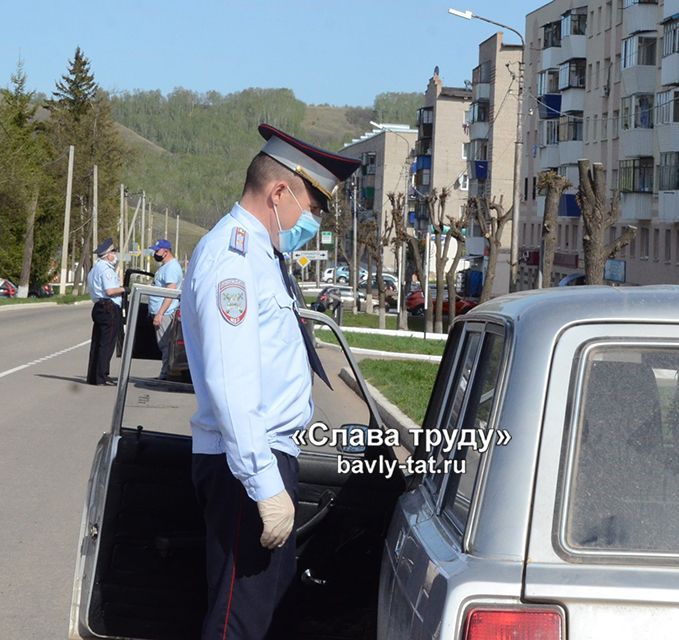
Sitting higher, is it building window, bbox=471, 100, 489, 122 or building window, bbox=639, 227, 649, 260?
building window, bbox=471, 100, 489, 122

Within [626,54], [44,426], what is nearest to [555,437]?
[44,426]

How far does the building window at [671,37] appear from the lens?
59688 millimetres

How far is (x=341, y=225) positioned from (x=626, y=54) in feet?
120

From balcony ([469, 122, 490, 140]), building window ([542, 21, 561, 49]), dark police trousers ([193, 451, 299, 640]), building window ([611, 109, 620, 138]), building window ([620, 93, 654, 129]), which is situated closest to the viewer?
dark police trousers ([193, 451, 299, 640])

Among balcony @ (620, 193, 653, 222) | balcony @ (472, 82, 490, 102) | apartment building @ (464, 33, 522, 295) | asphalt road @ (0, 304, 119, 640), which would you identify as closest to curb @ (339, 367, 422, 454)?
asphalt road @ (0, 304, 119, 640)

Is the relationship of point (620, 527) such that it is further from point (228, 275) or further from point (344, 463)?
point (344, 463)

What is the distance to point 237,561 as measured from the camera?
4000 millimetres

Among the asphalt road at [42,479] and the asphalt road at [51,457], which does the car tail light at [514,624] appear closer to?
the asphalt road at [51,457]

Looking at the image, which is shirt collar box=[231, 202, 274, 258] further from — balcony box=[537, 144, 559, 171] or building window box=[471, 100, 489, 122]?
building window box=[471, 100, 489, 122]

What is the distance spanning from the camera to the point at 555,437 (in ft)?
9.56

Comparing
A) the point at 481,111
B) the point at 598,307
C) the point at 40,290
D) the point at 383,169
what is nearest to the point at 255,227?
the point at 598,307

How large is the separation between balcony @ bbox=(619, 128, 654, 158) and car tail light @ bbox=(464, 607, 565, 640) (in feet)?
213

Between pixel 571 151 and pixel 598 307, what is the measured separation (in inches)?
3086

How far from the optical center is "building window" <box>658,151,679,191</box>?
5934 cm
